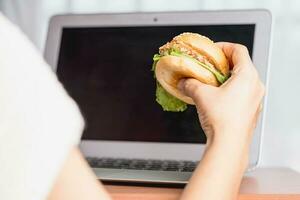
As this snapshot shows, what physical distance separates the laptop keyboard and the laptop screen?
64mm

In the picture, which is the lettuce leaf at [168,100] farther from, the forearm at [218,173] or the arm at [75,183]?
the arm at [75,183]

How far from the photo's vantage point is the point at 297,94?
1.08 metres

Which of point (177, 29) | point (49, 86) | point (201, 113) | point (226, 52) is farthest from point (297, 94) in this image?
point (49, 86)

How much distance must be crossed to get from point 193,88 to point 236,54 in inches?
3.3

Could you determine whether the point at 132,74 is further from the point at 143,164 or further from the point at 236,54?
the point at 236,54

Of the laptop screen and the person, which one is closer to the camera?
the person

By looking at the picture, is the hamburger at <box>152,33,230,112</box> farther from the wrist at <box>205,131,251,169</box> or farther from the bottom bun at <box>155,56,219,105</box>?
the wrist at <box>205,131,251,169</box>

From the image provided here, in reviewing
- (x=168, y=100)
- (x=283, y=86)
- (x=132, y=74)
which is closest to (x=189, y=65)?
(x=168, y=100)

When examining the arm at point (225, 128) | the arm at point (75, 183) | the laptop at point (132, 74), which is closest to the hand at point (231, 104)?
the arm at point (225, 128)

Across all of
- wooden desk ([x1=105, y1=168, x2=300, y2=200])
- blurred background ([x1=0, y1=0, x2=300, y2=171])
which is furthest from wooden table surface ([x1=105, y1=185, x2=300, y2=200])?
blurred background ([x1=0, y1=0, x2=300, y2=171])

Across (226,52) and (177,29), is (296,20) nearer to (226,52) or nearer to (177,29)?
(177,29)

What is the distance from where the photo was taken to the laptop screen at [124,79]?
3.04 feet

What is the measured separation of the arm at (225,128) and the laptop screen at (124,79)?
0.33m

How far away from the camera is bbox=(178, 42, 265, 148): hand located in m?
0.51
